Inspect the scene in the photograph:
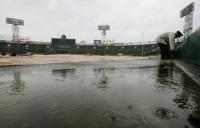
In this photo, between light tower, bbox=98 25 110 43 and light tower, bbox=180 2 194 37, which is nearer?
light tower, bbox=180 2 194 37

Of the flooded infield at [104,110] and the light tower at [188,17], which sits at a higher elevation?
the light tower at [188,17]

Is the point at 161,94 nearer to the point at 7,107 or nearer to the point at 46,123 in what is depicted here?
the point at 46,123

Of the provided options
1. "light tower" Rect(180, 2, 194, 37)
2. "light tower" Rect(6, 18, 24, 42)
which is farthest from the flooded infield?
"light tower" Rect(6, 18, 24, 42)

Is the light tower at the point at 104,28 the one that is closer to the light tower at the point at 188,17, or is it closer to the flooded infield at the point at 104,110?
the light tower at the point at 188,17

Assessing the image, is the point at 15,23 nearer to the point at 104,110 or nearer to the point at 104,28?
the point at 104,28

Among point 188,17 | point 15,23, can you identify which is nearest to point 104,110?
point 188,17

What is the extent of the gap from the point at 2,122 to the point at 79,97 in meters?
1.66

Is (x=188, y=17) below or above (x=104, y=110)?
above

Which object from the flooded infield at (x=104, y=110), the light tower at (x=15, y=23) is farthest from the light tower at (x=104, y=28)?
the flooded infield at (x=104, y=110)

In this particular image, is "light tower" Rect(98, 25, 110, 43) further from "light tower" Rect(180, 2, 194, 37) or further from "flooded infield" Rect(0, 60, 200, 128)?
"flooded infield" Rect(0, 60, 200, 128)

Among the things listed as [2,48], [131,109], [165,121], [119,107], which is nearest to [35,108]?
[119,107]

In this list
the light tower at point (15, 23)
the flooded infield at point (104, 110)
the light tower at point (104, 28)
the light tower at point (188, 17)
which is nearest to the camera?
the flooded infield at point (104, 110)

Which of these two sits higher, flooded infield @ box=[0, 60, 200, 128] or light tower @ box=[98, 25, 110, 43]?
light tower @ box=[98, 25, 110, 43]

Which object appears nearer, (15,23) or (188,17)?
(188,17)
